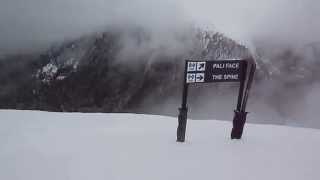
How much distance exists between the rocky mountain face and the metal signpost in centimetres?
1370

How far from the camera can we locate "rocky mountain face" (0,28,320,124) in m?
19.3

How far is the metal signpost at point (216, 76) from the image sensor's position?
380cm

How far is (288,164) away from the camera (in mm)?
3166

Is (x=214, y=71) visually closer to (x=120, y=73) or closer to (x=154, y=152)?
(x=154, y=152)

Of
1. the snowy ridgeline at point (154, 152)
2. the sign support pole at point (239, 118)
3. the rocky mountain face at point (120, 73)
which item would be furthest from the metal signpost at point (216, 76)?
the rocky mountain face at point (120, 73)

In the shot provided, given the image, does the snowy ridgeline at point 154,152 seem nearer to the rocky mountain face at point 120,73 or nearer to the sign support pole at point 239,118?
the sign support pole at point 239,118

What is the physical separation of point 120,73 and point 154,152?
21.7m

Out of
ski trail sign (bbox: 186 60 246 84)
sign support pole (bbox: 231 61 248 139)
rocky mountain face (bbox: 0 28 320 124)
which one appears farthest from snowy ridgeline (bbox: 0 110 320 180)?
rocky mountain face (bbox: 0 28 320 124)

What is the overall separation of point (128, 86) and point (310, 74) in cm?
1266

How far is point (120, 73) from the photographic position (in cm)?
2498

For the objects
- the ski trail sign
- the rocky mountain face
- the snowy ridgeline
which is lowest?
the rocky mountain face

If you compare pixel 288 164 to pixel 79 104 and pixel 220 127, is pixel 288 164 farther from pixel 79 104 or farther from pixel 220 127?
pixel 79 104

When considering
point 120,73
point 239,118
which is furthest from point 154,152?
point 120,73

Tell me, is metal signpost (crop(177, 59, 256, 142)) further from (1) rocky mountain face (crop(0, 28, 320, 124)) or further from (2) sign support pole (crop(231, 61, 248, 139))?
(1) rocky mountain face (crop(0, 28, 320, 124))
